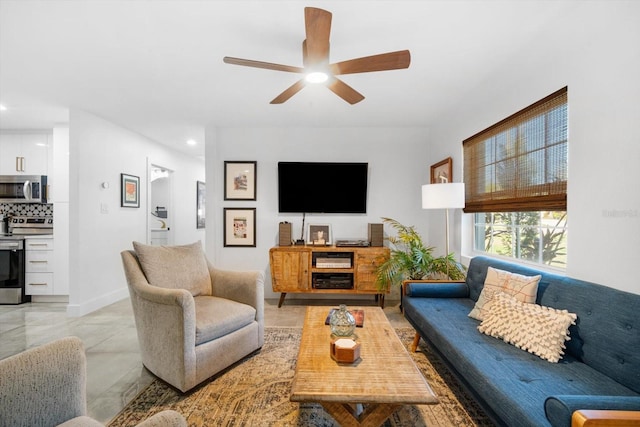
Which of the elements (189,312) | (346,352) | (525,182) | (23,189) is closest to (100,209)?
Answer: (23,189)

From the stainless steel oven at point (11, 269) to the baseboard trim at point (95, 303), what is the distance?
120 centimetres

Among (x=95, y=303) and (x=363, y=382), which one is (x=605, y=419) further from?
(x=95, y=303)

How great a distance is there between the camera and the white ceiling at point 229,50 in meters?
1.76

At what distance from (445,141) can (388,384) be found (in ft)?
10.2

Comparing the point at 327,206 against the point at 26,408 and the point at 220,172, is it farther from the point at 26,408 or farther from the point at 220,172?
the point at 26,408

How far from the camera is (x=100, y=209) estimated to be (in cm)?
369

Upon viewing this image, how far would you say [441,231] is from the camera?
142 inches

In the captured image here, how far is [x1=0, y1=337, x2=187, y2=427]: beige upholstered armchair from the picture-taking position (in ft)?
2.80

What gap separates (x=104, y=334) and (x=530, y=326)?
3.58m

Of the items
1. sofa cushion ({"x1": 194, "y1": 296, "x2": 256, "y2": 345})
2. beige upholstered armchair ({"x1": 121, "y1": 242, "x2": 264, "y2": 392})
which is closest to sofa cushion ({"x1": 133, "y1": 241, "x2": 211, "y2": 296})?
beige upholstered armchair ({"x1": 121, "y1": 242, "x2": 264, "y2": 392})

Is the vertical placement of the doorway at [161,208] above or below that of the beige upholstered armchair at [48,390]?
above

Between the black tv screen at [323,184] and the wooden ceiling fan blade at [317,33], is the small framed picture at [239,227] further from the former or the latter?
the wooden ceiling fan blade at [317,33]

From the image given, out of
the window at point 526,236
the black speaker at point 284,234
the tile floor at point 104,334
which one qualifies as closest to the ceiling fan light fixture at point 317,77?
the window at point 526,236

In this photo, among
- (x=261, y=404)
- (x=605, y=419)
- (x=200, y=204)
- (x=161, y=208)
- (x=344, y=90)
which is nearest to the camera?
(x=605, y=419)
